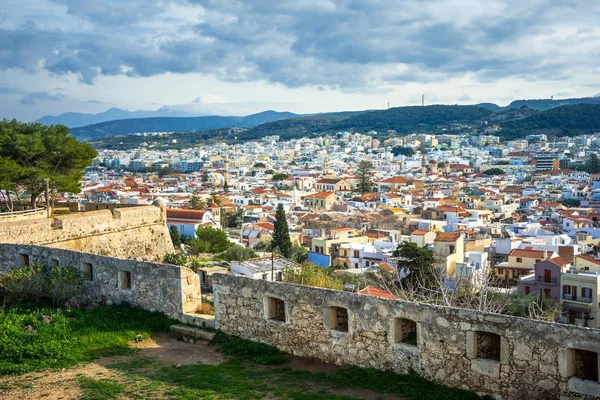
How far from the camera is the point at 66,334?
10266 mm

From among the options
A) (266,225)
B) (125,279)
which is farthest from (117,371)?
(266,225)

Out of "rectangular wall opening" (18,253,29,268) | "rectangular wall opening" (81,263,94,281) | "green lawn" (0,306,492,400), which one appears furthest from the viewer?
"rectangular wall opening" (18,253,29,268)

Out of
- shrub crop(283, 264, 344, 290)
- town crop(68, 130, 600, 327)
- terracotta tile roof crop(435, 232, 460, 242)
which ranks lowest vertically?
town crop(68, 130, 600, 327)

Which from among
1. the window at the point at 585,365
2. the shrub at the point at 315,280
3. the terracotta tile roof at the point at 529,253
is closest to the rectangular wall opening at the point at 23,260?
the shrub at the point at 315,280

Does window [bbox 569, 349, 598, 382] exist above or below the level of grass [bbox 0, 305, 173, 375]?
above

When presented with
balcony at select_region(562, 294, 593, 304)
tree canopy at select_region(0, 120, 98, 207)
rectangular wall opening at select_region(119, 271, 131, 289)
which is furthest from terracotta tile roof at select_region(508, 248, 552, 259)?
rectangular wall opening at select_region(119, 271, 131, 289)

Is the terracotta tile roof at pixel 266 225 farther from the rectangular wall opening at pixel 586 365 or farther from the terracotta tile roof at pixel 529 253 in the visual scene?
the rectangular wall opening at pixel 586 365

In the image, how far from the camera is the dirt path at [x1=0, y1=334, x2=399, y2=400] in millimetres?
8117

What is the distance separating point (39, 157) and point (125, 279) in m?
12.0

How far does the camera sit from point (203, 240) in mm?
44938

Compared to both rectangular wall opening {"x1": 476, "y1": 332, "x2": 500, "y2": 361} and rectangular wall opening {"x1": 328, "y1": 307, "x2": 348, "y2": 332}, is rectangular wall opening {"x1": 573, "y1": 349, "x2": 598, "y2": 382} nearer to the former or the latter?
rectangular wall opening {"x1": 476, "y1": 332, "x2": 500, "y2": 361}

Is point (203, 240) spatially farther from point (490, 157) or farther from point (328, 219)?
point (490, 157)

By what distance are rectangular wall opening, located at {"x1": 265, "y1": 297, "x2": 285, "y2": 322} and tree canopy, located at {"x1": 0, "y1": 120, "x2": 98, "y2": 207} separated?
1405cm

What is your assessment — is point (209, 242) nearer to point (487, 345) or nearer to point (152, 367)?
point (152, 367)
